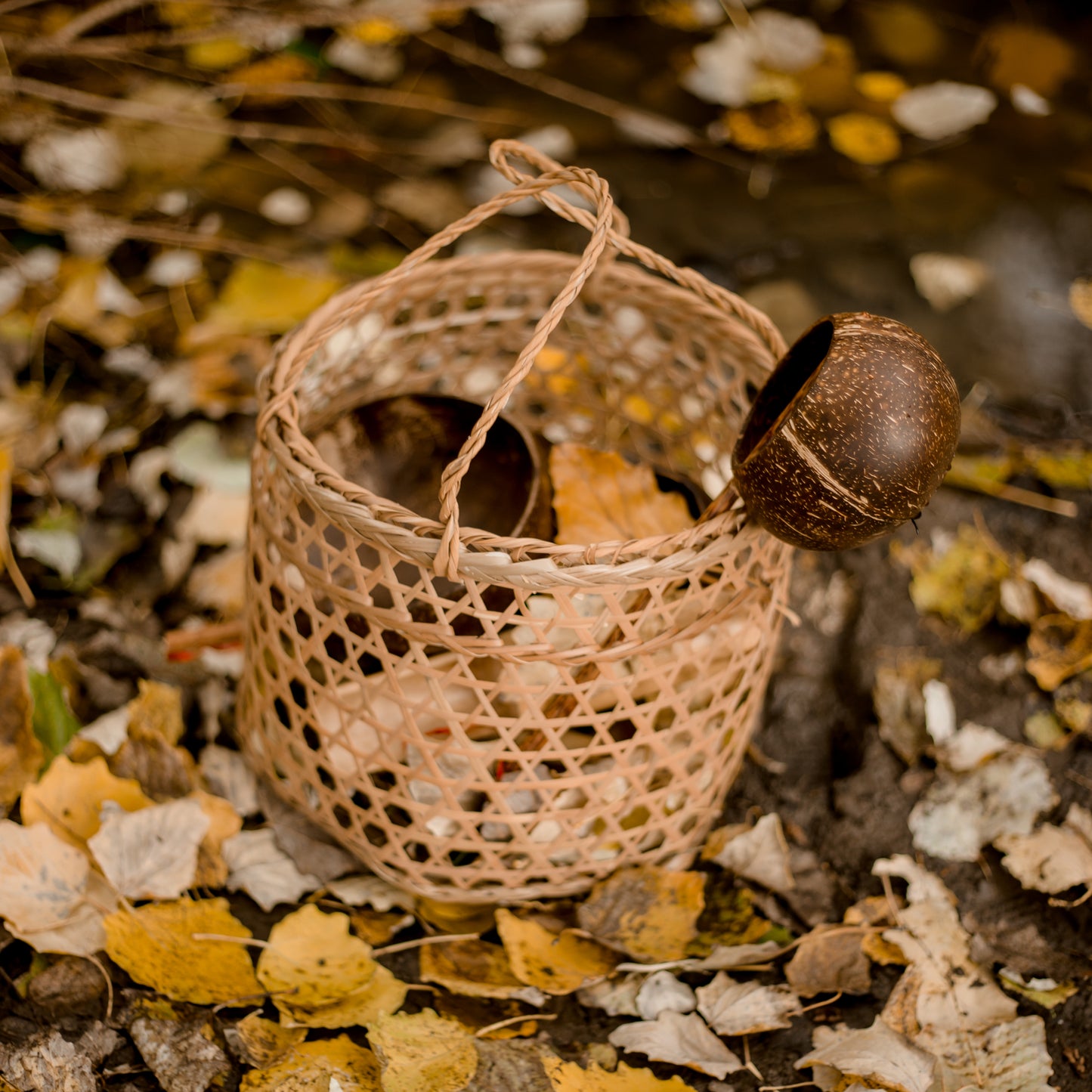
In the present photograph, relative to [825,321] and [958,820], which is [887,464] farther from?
[958,820]

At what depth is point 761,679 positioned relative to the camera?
0.98 meters

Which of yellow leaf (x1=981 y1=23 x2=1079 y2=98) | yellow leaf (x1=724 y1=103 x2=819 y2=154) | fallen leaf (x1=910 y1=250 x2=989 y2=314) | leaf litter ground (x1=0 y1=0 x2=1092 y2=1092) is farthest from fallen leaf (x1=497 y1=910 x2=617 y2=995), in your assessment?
yellow leaf (x1=981 y1=23 x2=1079 y2=98)

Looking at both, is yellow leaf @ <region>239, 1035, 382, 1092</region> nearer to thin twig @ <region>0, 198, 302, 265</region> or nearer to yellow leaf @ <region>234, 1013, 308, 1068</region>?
yellow leaf @ <region>234, 1013, 308, 1068</region>

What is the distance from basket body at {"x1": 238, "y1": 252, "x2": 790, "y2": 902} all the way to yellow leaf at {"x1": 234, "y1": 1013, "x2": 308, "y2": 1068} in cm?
15

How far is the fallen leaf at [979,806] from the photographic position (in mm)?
1021

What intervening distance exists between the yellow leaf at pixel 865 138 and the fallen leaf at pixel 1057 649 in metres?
0.99

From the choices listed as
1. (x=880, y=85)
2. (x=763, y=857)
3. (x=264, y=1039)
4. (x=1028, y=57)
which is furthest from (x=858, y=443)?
(x=1028, y=57)

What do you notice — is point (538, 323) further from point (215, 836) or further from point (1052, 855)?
point (1052, 855)

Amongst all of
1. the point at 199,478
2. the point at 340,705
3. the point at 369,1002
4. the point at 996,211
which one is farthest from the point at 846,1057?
the point at 996,211

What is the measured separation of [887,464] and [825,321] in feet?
0.48

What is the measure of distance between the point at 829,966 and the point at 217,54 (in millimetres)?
1842

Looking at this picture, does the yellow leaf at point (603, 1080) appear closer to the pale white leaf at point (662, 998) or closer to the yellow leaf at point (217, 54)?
the pale white leaf at point (662, 998)

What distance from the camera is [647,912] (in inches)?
35.8

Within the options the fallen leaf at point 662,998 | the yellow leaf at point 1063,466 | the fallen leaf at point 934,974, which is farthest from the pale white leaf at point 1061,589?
the fallen leaf at point 662,998
